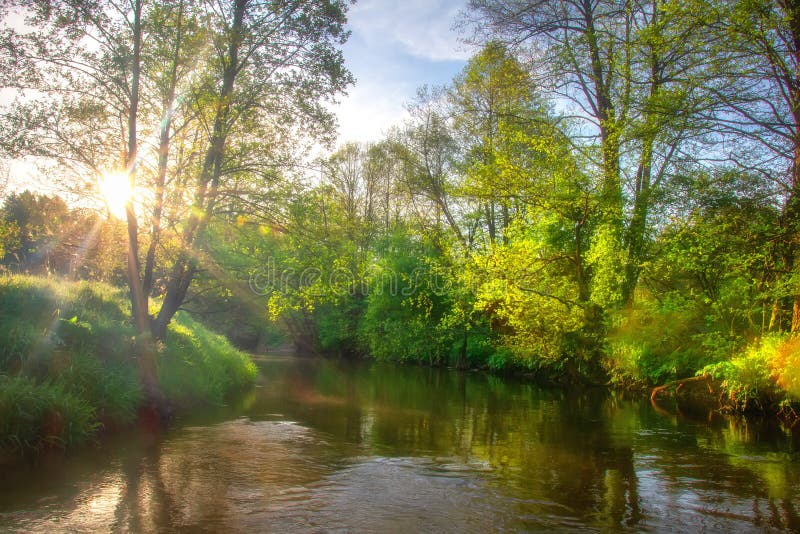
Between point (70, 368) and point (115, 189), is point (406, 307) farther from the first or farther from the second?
point (70, 368)

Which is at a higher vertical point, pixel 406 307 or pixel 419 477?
pixel 406 307

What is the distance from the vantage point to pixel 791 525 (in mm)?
6398

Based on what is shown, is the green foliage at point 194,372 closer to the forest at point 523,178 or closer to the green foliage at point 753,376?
the forest at point 523,178

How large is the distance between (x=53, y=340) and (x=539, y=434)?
1001cm

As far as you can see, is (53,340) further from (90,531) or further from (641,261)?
(641,261)

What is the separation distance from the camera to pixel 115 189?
12.9m

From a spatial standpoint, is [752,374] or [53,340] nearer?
[53,340]

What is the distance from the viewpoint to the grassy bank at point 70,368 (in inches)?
340

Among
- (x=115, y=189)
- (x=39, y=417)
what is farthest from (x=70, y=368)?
(x=115, y=189)

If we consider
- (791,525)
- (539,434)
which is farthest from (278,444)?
(791,525)

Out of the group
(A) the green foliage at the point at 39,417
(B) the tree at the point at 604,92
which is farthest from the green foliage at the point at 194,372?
(B) the tree at the point at 604,92

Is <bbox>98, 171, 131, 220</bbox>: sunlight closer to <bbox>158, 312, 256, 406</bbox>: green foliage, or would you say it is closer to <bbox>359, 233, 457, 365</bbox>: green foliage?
<bbox>158, 312, 256, 406</bbox>: green foliage

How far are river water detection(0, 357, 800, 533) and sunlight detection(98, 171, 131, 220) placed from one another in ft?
17.4

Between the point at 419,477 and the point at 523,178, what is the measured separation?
14013 mm
